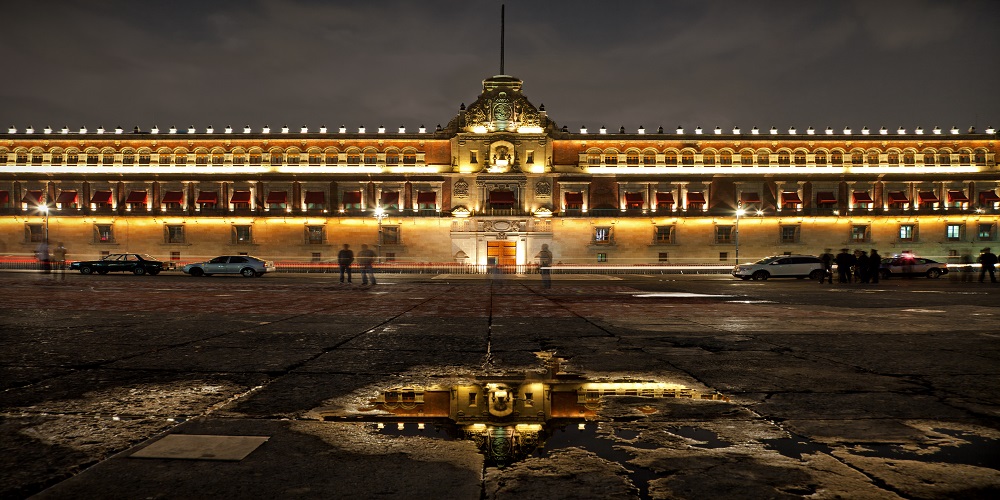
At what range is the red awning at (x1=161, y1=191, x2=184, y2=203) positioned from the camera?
155ft

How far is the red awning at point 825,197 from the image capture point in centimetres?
4669

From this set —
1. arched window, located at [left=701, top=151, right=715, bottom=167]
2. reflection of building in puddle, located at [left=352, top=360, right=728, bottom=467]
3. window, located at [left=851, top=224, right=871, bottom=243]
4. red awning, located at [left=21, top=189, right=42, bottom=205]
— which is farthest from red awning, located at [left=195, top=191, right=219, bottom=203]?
window, located at [left=851, top=224, right=871, bottom=243]

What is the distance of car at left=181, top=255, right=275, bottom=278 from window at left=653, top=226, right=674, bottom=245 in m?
29.7

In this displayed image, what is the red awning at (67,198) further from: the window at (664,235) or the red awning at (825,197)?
the red awning at (825,197)

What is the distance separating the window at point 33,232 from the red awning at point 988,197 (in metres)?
77.6

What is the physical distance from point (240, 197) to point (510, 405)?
159 feet

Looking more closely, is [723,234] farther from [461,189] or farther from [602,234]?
[461,189]

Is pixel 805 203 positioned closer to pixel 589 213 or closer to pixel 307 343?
pixel 589 213

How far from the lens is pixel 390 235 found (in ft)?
154

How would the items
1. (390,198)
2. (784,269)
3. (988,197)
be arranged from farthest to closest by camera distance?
(988,197), (390,198), (784,269)

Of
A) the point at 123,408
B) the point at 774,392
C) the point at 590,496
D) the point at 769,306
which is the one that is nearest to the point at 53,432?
the point at 123,408

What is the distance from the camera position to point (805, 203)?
47.4 m

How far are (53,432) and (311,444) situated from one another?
5.14ft

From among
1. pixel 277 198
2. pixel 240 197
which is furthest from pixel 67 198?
pixel 277 198
